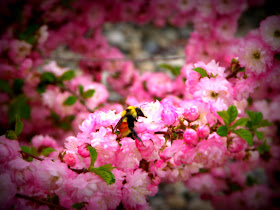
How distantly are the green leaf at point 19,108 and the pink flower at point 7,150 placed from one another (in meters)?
0.51

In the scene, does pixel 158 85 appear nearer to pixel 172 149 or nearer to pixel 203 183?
pixel 203 183

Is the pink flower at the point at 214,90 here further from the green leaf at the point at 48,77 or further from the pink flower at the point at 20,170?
the green leaf at the point at 48,77

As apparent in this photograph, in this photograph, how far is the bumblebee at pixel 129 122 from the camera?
473 mm

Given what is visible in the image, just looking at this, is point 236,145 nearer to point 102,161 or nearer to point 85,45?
point 102,161

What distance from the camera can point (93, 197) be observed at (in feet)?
1.60

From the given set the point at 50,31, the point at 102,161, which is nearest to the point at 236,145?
the point at 102,161

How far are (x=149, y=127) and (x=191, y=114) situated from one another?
10 cm

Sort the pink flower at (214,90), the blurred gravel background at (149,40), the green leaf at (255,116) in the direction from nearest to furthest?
the pink flower at (214,90) < the green leaf at (255,116) < the blurred gravel background at (149,40)

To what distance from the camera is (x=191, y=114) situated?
0.51 metres

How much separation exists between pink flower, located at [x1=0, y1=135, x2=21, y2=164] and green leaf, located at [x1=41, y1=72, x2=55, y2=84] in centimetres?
47

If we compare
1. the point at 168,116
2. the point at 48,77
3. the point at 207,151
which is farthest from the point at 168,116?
the point at 48,77

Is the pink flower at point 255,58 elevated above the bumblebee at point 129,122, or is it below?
above

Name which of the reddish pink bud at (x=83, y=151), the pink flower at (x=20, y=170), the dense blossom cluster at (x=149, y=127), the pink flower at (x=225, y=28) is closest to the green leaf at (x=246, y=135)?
the dense blossom cluster at (x=149, y=127)

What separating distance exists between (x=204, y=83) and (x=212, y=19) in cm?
66
